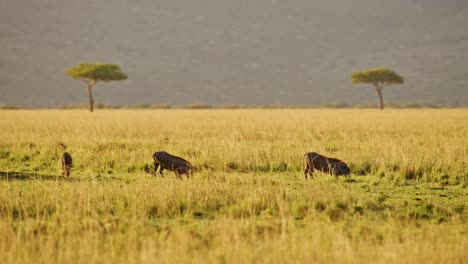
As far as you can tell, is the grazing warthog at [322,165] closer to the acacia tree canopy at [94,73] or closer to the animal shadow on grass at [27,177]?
the animal shadow on grass at [27,177]

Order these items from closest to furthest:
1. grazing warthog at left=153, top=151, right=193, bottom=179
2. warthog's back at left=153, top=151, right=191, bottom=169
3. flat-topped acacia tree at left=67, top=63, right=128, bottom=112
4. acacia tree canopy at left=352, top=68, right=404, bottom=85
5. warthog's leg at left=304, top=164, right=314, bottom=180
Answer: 1. grazing warthog at left=153, top=151, right=193, bottom=179
2. warthog's back at left=153, top=151, right=191, bottom=169
3. warthog's leg at left=304, top=164, right=314, bottom=180
4. flat-topped acacia tree at left=67, top=63, right=128, bottom=112
5. acacia tree canopy at left=352, top=68, right=404, bottom=85

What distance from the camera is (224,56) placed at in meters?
160

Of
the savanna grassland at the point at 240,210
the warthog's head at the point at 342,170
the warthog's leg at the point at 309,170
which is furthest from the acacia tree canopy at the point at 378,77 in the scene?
the warthog's leg at the point at 309,170

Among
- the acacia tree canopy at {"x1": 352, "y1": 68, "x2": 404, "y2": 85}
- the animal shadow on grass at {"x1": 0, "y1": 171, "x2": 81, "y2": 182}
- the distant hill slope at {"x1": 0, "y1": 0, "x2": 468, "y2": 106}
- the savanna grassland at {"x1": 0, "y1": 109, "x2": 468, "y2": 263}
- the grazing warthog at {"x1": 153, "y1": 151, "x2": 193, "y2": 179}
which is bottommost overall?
the savanna grassland at {"x1": 0, "y1": 109, "x2": 468, "y2": 263}

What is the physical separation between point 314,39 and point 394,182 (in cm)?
16965

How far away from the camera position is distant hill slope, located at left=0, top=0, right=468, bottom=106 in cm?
13575

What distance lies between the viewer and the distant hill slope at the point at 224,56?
136 m

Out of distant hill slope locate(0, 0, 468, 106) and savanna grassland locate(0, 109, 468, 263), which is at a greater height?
distant hill slope locate(0, 0, 468, 106)

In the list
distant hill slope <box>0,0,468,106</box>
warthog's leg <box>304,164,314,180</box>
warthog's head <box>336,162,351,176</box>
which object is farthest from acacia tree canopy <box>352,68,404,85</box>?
warthog's leg <box>304,164,314,180</box>

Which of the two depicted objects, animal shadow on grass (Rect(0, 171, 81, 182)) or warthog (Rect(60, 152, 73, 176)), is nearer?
animal shadow on grass (Rect(0, 171, 81, 182))

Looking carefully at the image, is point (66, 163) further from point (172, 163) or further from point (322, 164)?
point (322, 164)

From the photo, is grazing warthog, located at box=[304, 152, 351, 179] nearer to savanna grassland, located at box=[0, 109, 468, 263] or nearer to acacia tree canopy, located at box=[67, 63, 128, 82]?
savanna grassland, located at box=[0, 109, 468, 263]

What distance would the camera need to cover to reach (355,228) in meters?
7.86

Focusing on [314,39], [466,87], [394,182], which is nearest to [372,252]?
[394,182]
